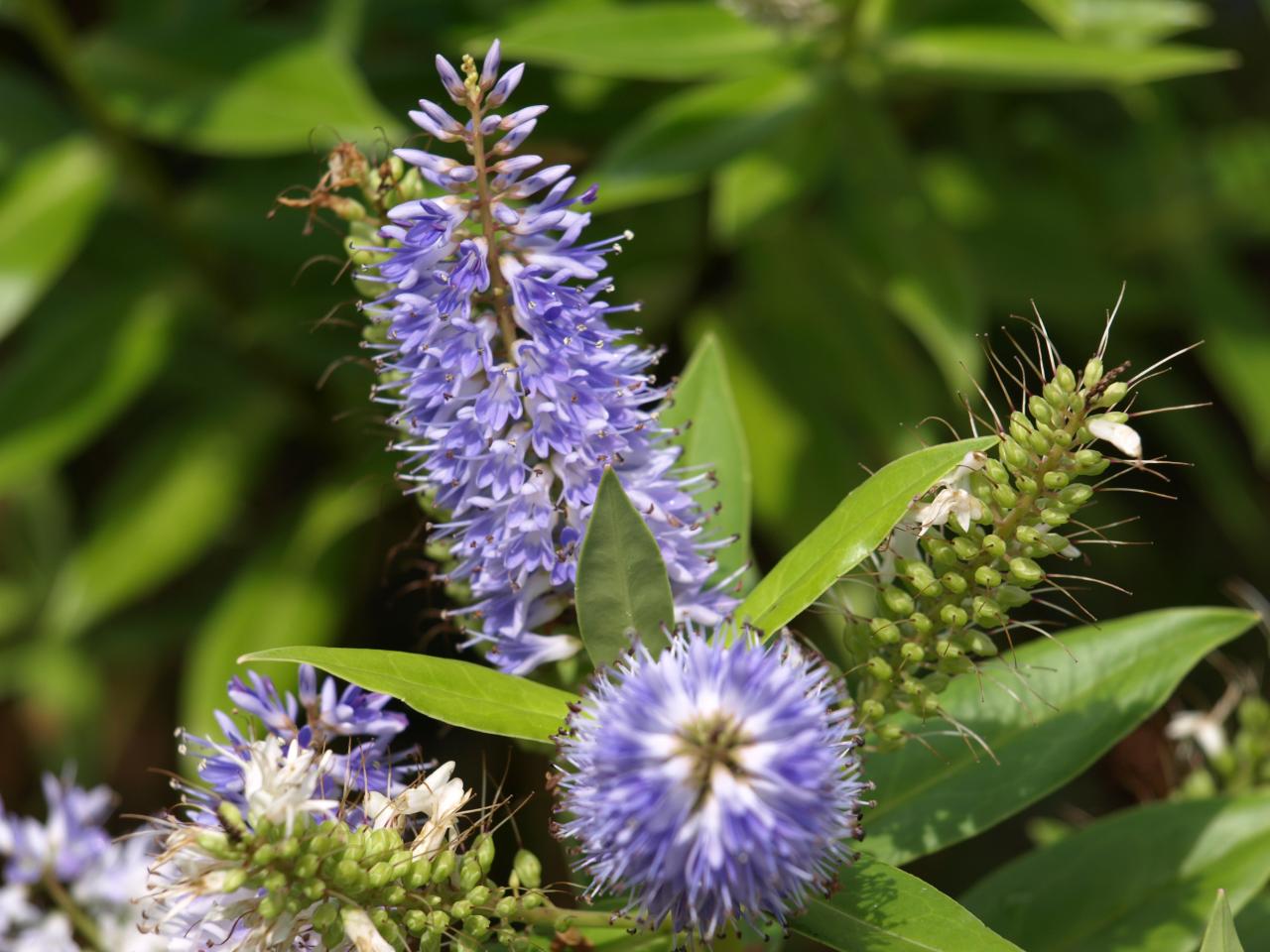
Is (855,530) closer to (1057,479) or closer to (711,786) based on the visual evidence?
(1057,479)

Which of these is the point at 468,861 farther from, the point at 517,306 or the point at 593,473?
the point at 517,306

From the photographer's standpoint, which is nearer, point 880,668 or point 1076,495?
point 1076,495

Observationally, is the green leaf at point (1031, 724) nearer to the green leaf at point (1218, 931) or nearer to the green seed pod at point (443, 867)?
the green leaf at point (1218, 931)

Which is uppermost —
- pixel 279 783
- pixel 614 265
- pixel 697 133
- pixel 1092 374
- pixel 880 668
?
pixel 697 133

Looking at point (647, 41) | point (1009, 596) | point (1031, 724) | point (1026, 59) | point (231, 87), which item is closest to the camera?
point (1009, 596)

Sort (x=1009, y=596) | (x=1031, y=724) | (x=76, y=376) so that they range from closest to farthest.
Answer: (x=1009, y=596)
(x=1031, y=724)
(x=76, y=376)

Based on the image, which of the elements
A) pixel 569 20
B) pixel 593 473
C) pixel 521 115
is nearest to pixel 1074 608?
pixel 569 20

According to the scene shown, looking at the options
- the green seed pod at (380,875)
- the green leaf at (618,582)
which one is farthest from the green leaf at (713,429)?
the green seed pod at (380,875)

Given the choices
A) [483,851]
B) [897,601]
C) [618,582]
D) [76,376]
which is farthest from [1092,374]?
[76,376]
